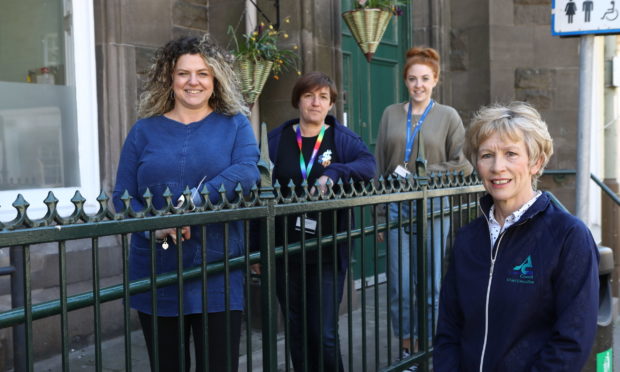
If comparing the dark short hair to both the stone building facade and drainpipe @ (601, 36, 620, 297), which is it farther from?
drainpipe @ (601, 36, 620, 297)

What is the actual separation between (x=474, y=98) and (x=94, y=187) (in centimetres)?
463

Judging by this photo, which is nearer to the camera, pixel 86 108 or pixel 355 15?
pixel 86 108

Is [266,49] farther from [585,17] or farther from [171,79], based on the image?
[171,79]

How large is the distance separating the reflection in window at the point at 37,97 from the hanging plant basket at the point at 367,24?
7.41 ft

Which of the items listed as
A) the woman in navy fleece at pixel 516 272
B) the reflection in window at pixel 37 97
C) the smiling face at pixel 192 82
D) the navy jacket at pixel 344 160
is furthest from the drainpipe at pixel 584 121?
the reflection in window at pixel 37 97

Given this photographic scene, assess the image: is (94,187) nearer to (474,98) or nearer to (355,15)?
(355,15)

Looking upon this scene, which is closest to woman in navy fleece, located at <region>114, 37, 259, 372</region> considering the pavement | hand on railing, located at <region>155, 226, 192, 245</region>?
hand on railing, located at <region>155, 226, 192, 245</region>

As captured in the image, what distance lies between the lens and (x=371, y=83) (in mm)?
7383

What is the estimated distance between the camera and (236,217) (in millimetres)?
2561

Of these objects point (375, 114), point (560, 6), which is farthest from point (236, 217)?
point (375, 114)

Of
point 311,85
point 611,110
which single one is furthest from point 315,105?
point 611,110

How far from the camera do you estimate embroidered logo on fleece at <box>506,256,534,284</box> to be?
2244mm

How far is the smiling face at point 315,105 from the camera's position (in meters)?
3.92

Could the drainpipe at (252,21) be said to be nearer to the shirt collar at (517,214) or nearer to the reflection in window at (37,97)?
the reflection in window at (37,97)
